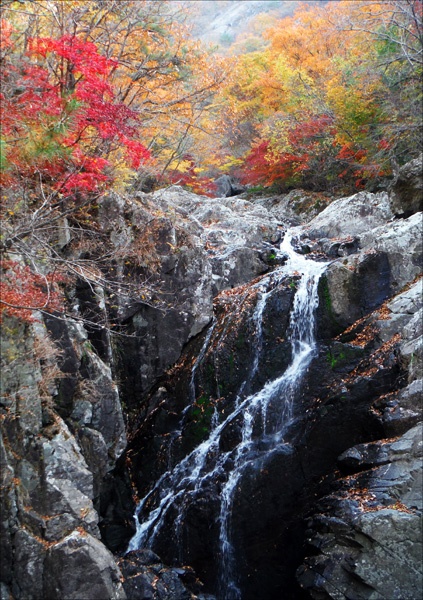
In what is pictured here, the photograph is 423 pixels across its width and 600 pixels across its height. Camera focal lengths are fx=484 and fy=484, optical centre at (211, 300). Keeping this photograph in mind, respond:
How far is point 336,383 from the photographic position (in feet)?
33.4

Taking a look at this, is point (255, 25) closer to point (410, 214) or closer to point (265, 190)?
point (265, 190)

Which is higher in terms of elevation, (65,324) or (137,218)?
(137,218)

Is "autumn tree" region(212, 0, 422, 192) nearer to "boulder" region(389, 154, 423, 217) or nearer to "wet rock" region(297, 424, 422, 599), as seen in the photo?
"boulder" region(389, 154, 423, 217)

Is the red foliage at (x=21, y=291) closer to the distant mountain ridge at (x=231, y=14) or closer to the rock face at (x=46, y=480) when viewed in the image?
the rock face at (x=46, y=480)

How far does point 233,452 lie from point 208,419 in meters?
0.99

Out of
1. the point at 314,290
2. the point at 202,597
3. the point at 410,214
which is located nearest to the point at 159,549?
the point at 202,597

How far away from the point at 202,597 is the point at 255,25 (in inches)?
2241

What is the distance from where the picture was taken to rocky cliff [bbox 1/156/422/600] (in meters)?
7.22

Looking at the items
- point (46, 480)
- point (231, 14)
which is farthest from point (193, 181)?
point (231, 14)

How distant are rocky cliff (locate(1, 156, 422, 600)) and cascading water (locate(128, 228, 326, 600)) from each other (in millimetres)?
123

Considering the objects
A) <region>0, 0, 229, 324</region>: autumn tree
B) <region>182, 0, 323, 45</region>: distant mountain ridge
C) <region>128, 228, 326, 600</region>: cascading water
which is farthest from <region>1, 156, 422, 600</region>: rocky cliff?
<region>182, 0, 323, 45</region>: distant mountain ridge

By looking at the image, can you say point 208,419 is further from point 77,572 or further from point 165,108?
point 165,108

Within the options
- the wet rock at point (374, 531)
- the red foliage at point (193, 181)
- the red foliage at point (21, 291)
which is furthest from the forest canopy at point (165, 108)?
the wet rock at point (374, 531)

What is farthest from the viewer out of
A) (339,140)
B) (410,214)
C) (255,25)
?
(255,25)
